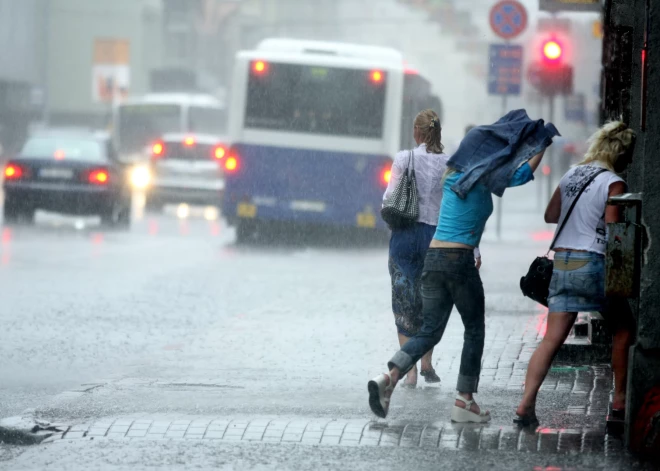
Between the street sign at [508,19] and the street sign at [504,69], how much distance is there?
0.95ft

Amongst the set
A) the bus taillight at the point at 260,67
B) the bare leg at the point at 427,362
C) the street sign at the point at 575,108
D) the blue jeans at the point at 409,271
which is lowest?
the bare leg at the point at 427,362

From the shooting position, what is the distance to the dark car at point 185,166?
3038 cm

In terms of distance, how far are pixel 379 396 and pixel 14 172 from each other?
696 inches

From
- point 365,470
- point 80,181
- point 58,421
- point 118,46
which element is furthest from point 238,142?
point 118,46

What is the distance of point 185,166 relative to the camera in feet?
99.8

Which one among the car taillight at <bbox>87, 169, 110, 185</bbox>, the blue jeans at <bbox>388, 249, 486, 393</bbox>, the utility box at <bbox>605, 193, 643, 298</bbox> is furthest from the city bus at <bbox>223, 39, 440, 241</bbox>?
the utility box at <bbox>605, 193, 643, 298</bbox>

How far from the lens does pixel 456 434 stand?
7574 mm

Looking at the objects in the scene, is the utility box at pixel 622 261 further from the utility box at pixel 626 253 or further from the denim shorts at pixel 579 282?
the denim shorts at pixel 579 282

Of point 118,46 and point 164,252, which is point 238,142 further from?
point 118,46

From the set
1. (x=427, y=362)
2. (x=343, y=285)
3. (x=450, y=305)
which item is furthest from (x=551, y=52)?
(x=450, y=305)

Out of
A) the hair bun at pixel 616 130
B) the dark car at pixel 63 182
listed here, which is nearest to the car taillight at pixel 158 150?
the dark car at pixel 63 182

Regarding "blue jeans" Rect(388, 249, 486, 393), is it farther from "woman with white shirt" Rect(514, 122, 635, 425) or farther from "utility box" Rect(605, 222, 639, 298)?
"utility box" Rect(605, 222, 639, 298)

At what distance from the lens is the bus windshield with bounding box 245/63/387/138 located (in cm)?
2336

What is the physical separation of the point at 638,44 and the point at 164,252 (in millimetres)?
12426
